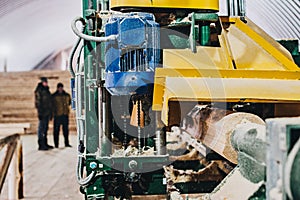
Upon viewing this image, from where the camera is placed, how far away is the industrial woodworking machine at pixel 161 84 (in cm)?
295

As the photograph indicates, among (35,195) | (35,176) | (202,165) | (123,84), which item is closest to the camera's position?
(123,84)

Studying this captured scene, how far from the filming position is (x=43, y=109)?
40.7ft

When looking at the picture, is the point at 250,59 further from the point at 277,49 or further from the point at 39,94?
the point at 39,94

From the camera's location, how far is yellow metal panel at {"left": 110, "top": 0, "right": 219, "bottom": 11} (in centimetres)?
374

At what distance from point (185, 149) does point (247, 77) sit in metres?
4.28

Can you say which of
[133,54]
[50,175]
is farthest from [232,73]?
[50,175]

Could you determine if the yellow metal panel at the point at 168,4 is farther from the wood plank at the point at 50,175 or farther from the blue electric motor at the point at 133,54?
the wood plank at the point at 50,175

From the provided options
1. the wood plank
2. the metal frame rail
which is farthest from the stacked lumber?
the metal frame rail

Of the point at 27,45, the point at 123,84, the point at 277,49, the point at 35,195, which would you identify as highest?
the point at 27,45

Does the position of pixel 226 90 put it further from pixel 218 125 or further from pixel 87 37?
pixel 87 37

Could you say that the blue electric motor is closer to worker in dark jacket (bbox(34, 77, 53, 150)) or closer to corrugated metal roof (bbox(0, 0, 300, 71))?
corrugated metal roof (bbox(0, 0, 300, 71))

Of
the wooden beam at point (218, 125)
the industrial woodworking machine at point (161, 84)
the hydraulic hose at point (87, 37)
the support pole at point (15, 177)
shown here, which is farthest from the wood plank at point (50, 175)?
the wooden beam at point (218, 125)

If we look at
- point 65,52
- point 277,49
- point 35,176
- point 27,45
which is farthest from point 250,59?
point 65,52

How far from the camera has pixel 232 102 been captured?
Result: 3002 millimetres
